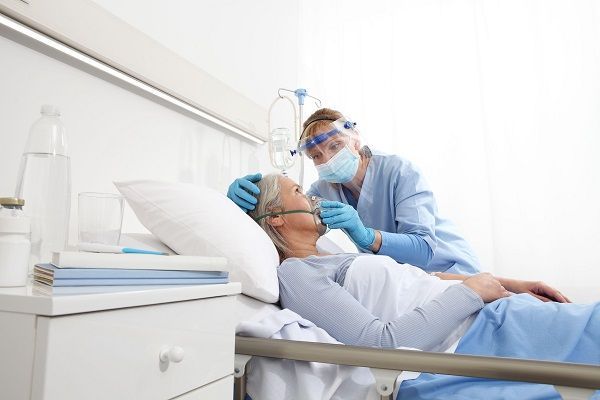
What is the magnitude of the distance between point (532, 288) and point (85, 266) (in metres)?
1.38

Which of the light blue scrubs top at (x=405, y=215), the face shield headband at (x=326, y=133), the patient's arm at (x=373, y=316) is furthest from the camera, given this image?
the face shield headband at (x=326, y=133)

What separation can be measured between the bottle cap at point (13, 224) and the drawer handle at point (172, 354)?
0.26m

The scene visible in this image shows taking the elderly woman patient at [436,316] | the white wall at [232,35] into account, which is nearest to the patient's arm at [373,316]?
the elderly woman patient at [436,316]

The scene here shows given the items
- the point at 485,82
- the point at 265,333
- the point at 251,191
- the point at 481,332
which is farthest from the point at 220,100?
the point at 485,82

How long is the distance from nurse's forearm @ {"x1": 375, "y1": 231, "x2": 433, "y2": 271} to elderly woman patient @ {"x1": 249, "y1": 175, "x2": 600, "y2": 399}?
0.26 m

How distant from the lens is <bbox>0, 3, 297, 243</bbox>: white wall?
1.06 m

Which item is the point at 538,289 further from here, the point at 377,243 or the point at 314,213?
the point at 314,213

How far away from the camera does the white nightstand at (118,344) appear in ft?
1.58

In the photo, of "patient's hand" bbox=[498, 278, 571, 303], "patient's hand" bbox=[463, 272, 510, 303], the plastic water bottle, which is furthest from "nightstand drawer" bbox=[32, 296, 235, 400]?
"patient's hand" bbox=[498, 278, 571, 303]

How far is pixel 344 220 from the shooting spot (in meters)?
1.49

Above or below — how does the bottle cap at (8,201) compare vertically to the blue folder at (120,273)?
above

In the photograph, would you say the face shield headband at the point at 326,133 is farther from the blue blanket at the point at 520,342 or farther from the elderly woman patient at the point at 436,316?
the blue blanket at the point at 520,342

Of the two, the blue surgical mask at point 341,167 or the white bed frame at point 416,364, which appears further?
the blue surgical mask at point 341,167

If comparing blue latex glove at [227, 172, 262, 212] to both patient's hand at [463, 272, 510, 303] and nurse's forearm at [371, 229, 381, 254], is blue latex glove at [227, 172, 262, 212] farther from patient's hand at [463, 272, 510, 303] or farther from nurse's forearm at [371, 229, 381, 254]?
patient's hand at [463, 272, 510, 303]
